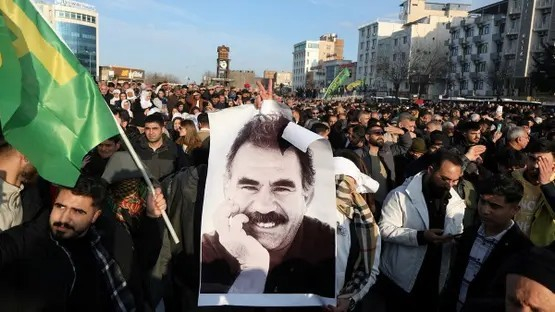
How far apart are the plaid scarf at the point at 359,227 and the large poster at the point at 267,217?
22 centimetres

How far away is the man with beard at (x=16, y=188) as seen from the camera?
108 inches

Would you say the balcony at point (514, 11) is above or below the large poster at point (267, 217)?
above

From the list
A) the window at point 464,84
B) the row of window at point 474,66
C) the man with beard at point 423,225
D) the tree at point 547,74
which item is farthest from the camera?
the window at point 464,84

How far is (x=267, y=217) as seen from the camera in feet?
8.58

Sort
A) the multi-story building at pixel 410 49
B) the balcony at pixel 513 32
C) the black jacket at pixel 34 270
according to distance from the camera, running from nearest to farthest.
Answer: the black jacket at pixel 34 270 → the balcony at pixel 513 32 → the multi-story building at pixel 410 49

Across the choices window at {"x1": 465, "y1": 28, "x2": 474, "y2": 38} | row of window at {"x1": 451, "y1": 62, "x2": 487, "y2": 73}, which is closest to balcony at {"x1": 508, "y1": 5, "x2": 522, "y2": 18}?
row of window at {"x1": 451, "y1": 62, "x2": 487, "y2": 73}

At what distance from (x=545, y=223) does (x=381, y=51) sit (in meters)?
106

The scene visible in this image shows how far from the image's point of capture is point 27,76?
242 centimetres

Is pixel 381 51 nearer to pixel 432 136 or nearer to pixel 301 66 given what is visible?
pixel 301 66

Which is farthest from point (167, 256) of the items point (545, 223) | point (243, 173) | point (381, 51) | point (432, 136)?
point (381, 51)

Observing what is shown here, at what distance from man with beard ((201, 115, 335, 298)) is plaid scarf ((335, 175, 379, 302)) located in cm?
24

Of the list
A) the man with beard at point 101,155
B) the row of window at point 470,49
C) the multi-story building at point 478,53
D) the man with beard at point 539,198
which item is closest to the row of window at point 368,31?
the multi-story building at point 478,53

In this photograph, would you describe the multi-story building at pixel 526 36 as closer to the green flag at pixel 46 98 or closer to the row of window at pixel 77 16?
the green flag at pixel 46 98

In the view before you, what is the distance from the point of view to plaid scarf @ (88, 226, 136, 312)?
247 centimetres
